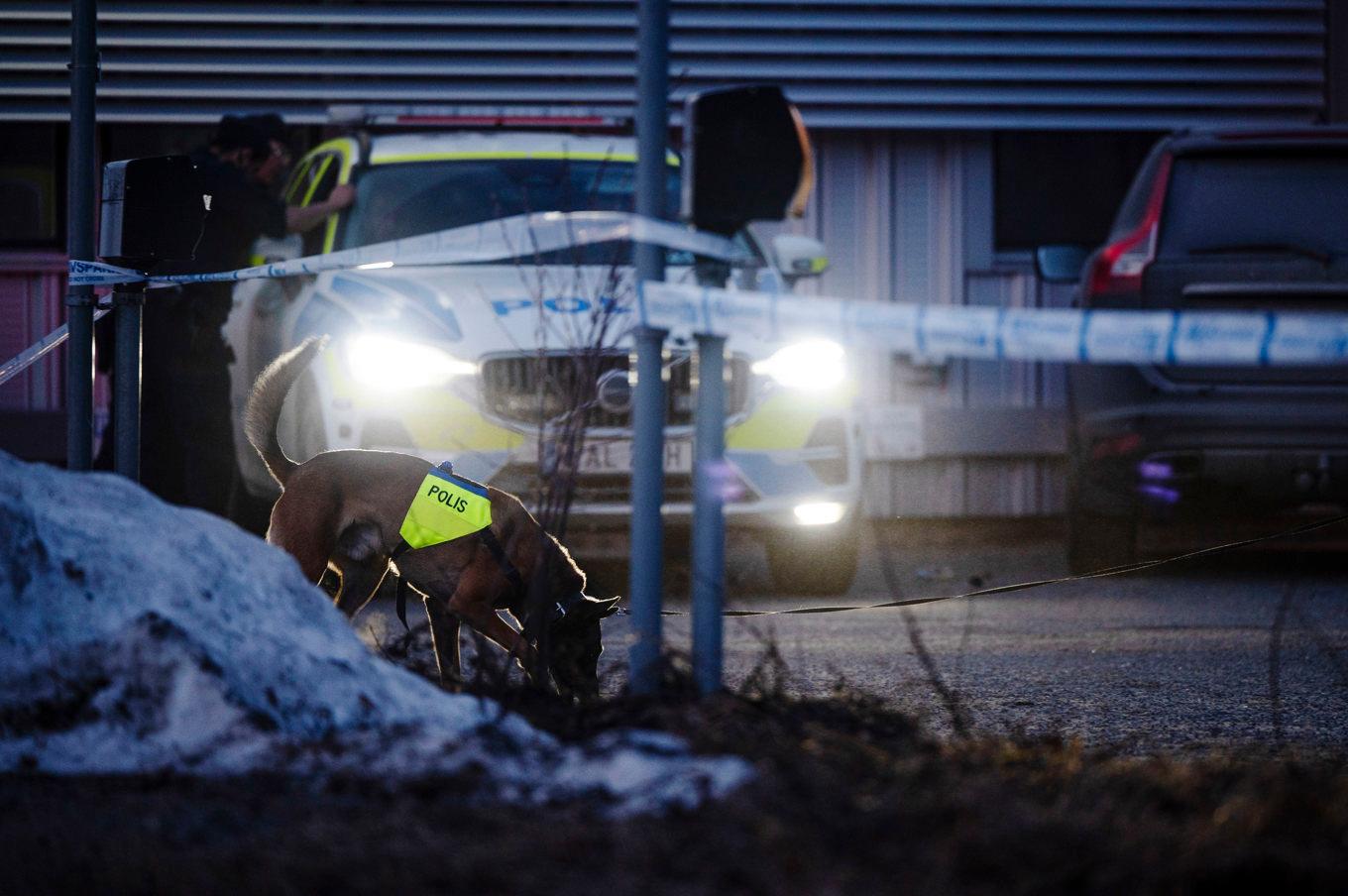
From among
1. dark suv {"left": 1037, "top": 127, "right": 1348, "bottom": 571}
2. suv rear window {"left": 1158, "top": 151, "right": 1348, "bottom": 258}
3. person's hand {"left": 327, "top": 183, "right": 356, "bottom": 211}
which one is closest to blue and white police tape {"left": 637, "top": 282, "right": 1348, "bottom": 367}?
dark suv {"left": 1037, "top": 127, "right": 1348, "bottom": 571}

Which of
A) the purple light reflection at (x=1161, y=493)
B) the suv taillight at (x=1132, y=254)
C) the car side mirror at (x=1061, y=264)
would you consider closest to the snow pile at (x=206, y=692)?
the purple light reflection at (x=1161, y=493)

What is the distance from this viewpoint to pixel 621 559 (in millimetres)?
8992

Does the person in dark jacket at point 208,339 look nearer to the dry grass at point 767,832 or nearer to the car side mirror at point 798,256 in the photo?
the car side mirror at point 798,256

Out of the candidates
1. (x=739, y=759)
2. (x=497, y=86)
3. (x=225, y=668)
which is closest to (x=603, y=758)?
(x=739, y=759)

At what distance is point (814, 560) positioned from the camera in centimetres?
730

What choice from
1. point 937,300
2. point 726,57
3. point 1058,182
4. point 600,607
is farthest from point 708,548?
point 1058,182

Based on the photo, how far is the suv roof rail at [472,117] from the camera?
8.16m

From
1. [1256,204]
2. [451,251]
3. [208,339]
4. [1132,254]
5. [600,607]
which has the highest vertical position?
[1256,204]

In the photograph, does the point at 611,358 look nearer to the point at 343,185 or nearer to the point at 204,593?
the point at 343,185

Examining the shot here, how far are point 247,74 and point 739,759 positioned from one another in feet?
30.6

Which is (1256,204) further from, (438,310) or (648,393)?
(648,393)

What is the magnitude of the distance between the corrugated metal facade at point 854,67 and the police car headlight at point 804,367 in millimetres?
3673

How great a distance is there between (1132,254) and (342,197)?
3581 millimetres

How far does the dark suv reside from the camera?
7.07 meters
